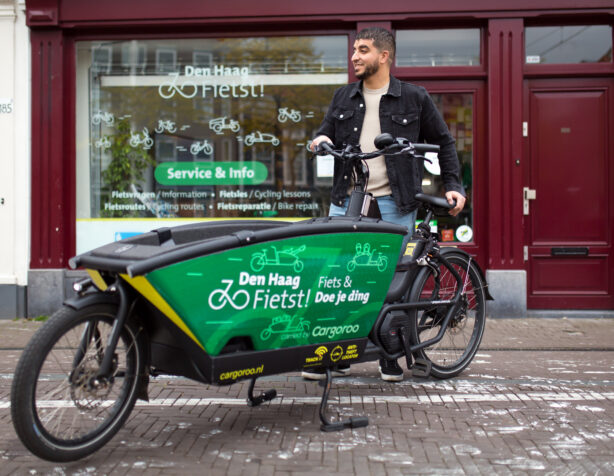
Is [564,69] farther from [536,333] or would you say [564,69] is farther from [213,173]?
[213,173]

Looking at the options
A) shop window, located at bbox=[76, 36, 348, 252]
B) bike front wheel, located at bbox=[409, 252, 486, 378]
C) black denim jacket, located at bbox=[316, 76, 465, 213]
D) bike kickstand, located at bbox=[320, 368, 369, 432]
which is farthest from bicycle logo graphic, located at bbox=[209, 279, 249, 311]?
shop window, located at bbox=[76, 36, 348, 252]

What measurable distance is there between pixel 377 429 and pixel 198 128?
200 inches

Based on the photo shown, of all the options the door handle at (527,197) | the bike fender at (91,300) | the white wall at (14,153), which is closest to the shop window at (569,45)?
the door handle at (527,197)

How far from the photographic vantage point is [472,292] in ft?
14.6

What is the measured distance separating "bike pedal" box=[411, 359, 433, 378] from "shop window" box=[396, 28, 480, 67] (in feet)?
14.1

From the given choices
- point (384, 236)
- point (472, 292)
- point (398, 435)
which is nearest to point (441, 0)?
point (472, 292)

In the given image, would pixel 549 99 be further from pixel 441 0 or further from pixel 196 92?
pixel 196 92

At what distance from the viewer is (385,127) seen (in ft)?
13.9

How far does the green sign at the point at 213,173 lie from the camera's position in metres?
7.63

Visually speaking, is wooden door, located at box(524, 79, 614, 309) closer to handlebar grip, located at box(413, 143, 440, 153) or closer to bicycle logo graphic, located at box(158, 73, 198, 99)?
bicycle logo graphic, located at box(158, 73, 198, 99)

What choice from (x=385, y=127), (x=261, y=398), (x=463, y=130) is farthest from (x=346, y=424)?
(x=463, y=130)

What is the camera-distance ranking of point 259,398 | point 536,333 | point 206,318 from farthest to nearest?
point 536,333 → point 259,398 → point 206,318

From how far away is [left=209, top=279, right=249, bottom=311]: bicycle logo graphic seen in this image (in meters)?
2.88

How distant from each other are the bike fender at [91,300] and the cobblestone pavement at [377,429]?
0.68 metres
